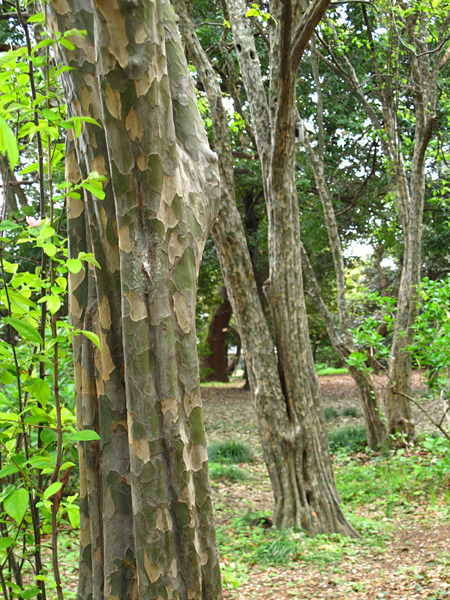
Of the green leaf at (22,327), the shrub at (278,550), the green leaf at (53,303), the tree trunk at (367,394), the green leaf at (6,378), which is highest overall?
the green leaf at (53,303)

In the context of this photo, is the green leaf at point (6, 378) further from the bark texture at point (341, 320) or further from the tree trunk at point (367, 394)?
the bark texture at point (341, 320)

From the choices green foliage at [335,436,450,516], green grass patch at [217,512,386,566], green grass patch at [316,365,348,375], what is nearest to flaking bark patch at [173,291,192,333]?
green grass patch at [217,512,386,566]

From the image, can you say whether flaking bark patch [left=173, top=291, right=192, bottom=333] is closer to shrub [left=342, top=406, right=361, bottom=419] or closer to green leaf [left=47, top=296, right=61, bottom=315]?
green leaf [left=47, top=296, right=61, bottom=315]

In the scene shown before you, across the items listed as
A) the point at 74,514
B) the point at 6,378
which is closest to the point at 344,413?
the point at 74,514

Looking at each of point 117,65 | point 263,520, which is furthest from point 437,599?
point 117,65

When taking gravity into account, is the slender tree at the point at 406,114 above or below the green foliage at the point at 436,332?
above

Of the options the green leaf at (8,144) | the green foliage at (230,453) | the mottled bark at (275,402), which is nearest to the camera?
Answer: the green leaf at (8,144)

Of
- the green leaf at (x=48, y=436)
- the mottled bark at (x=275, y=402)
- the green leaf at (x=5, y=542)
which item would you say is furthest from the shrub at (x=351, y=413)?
the green leaf at (x=5, y=542)

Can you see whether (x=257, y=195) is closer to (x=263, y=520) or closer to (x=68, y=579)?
(x=263, y=520)

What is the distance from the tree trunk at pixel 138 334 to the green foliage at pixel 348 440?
5986 millimetres

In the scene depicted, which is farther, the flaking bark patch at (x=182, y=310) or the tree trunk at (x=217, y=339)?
the tree trunk at (x=217, y=339)

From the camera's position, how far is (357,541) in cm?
405

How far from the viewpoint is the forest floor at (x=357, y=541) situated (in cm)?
325

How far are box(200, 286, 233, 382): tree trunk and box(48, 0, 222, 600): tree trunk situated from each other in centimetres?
1201
